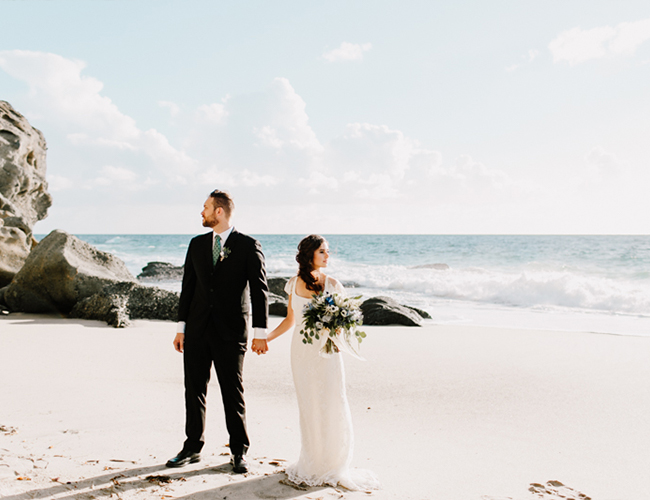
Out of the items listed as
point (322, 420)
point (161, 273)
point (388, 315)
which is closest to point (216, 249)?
point (322, 420)

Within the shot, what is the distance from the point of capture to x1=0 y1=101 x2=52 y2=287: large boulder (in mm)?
12328

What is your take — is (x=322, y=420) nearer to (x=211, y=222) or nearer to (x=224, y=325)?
(x=224, y=325)

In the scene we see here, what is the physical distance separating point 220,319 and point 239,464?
1094mm

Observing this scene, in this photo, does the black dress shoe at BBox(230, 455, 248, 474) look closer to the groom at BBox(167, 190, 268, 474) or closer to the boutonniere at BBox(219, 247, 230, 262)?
the groom at BBox(167, 190, 268, 474)

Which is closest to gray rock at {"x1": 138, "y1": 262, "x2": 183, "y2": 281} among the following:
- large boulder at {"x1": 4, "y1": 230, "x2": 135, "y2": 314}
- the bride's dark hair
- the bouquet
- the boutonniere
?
large boulder at {"x1": 4, "y1": 230, "x2": 135, "y2": 314}

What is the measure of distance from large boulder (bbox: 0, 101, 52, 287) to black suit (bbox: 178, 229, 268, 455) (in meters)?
10.5

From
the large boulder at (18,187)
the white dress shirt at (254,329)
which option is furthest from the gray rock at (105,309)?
the white dress shirt at (254,329)

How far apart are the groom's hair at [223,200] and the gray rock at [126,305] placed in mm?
6410

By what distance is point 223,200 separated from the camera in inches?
157

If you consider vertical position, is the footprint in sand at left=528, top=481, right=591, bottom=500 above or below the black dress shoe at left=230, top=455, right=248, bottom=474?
below

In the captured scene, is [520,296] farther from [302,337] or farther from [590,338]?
[302,337]

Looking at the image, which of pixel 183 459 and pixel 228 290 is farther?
pixel 228 290

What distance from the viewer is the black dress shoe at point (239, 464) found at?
368cm

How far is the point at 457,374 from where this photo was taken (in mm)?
6879
